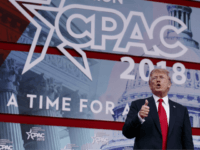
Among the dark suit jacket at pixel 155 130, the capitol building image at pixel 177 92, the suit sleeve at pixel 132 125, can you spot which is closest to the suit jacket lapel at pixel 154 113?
the dark suit jacket at pixel 155 130

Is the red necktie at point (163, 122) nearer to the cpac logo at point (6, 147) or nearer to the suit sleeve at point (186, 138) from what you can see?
the suit sleeve at point (186, 138)

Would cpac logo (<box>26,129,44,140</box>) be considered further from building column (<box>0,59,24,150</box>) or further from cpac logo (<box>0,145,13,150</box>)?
cpac logo (<box>0,145,13,150</box>)

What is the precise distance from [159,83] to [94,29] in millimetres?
1376

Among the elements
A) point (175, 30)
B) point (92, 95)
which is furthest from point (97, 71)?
point (175, 30)

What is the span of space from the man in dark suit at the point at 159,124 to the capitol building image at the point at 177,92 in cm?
103

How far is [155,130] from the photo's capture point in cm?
213

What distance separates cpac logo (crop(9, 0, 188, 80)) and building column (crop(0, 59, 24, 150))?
0.14 metres

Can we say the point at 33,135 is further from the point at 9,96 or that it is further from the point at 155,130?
the point at 155,130

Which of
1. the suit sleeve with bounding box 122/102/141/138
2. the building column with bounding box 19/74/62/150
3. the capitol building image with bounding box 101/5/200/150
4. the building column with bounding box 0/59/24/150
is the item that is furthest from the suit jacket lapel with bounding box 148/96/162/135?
the building column with bounding box 0/59/24/150

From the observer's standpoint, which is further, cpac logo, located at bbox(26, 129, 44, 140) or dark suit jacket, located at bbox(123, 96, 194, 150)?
cpac logo, located at bbox(26, 129, 44, 140)

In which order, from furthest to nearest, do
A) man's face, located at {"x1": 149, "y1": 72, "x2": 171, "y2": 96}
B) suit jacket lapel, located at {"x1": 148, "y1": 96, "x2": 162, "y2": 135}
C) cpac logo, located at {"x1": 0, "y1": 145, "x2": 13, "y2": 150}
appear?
cpac logo, located at {"x1": 0, "y1": 145, "x2": 13, "y2": 150}
man's face, located at {"x1": 149, "y1": 72, "x2": 171, "y2": 96}
suit jacket lapel, located at {"x1": 148, "y1": 96, "x2": 162, "y2": 135}

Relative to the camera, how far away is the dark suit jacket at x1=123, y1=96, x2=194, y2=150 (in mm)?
2084

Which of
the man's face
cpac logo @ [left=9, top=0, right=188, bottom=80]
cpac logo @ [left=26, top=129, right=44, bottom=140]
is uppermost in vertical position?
cpac logo @ [left=9, top=0, right=188, bottom=80]

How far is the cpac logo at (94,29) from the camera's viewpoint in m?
3.28
